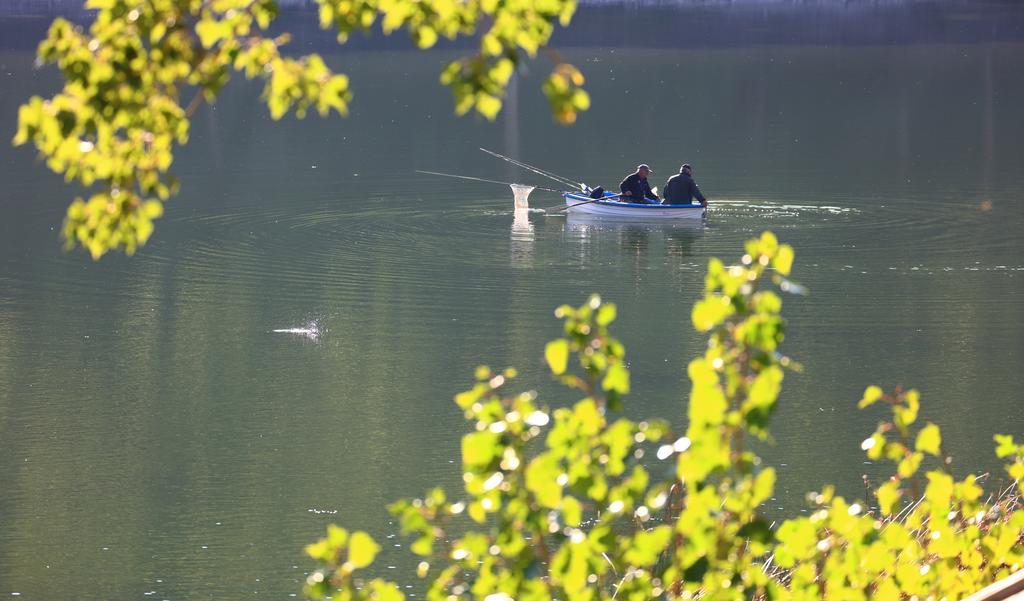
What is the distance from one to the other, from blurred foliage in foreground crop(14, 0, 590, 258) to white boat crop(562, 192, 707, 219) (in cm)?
1973

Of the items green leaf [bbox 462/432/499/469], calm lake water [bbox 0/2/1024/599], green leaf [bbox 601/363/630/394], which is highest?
green leaf [bbox 601/363/630/394]

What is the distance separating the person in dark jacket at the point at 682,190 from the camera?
25062 millimetres

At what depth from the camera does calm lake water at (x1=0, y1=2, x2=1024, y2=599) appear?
489 inches

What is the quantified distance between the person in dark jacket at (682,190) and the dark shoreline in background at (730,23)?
29239mm

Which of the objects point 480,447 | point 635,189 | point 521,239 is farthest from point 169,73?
point 635,189

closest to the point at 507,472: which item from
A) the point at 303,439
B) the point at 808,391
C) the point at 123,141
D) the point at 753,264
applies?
the point at 753,264

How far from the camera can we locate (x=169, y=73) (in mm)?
5414

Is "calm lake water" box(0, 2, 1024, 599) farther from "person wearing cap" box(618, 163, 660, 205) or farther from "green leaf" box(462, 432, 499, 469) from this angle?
"green leaf" box(462, 432, 499, 469)

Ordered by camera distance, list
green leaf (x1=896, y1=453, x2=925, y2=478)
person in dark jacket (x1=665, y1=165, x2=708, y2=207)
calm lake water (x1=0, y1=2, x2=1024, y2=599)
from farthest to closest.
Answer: person in dark jacket (x1=665, y1=165, x2=708, y2=207)
calm lake water (x1=0, y1=2, x2=1024, y2=599)
green leaf (x1=896, y1=453, x2=925, y2=478)

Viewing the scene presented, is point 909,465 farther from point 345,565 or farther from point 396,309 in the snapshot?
point 396,309

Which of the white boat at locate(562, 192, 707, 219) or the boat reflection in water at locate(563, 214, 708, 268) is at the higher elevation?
the white boat at locate(562, 192, 707, 219)

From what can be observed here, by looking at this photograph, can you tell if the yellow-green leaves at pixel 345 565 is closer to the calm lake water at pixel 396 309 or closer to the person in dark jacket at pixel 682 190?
the calm lake water at pixel 396 309

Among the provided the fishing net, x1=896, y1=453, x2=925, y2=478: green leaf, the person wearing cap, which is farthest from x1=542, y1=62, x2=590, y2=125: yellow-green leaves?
the fishing net

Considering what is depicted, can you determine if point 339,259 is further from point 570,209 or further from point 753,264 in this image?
point 753,264
